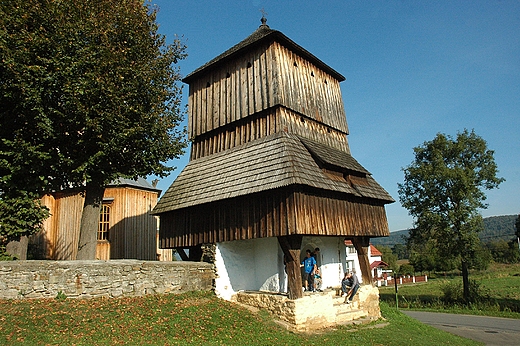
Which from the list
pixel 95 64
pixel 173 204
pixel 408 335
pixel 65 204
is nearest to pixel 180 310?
pixel 173 204

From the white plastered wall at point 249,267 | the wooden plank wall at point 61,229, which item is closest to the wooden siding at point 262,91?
the white plastered wall at point 249,267

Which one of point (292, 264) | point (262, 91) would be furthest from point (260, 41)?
point (292, 264)

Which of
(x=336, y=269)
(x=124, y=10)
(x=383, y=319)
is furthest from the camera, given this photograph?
(x=336, y=269)

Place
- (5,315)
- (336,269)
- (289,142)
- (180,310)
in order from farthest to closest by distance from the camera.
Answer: (336,269), (289,142), (180,310), (5,315)

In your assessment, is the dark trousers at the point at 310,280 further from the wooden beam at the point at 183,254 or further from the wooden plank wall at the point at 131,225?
the wooden plank wall at the point at 131,225

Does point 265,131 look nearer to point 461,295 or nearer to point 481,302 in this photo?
point 481,302

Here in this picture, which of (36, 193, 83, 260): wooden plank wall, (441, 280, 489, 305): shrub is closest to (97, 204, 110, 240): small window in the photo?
(36, 193, 83, 260): wooden plank wall

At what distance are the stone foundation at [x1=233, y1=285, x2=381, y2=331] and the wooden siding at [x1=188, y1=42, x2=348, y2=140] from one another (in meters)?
7.64

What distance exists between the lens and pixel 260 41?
1648 cm

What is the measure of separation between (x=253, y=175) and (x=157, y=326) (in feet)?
20.2

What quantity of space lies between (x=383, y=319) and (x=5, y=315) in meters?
14.2

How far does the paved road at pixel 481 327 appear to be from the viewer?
54.4ft

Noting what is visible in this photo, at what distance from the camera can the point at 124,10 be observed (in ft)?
50.9

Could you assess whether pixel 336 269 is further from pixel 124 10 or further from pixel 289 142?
pixel 124 10
